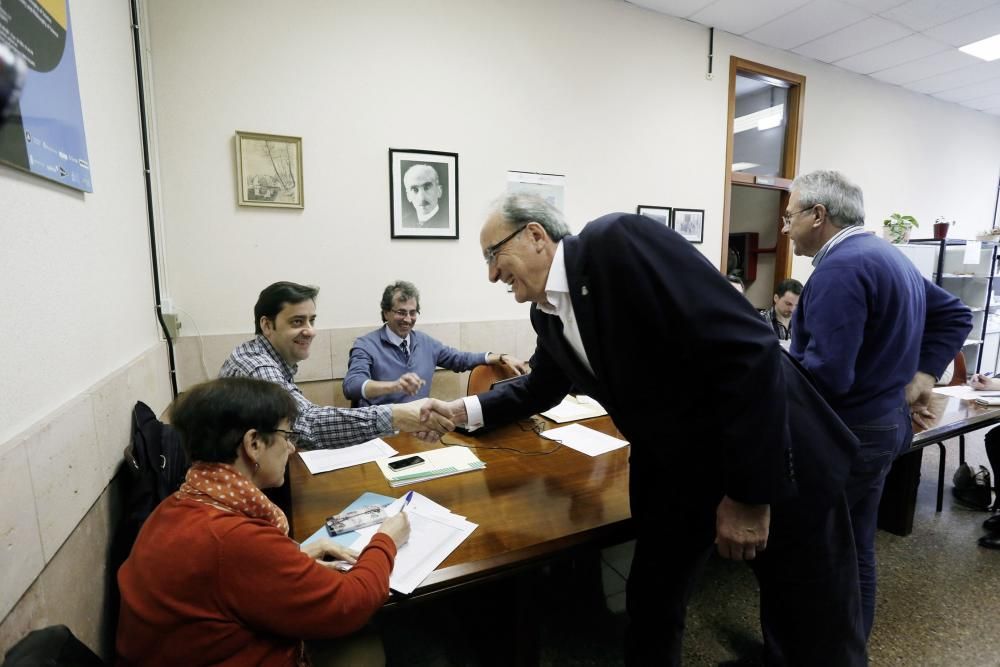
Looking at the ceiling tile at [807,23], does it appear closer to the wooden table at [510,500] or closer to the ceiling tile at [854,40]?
the ceiling tile at [854,40]

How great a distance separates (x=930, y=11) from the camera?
3607 millimetres

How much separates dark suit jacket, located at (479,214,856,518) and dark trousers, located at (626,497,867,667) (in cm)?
7

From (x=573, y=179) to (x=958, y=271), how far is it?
15.8ft

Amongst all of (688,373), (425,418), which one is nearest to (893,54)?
(688,373)

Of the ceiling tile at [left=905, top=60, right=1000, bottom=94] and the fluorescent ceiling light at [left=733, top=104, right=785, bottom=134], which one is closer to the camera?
the fluorescent ceiling light at [left=733, top=104, right=785, bottom=134]

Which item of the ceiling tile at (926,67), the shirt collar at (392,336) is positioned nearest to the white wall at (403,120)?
the shirt collar at (392,336)

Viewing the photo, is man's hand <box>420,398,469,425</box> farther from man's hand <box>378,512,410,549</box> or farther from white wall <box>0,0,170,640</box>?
white wall <box>0,0,170,640</box>

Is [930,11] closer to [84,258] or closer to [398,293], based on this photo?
[398,293]

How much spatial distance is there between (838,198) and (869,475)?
952 mm

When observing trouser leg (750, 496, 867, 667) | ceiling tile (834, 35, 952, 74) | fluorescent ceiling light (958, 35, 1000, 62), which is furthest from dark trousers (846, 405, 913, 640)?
fluorescent ceiling light (958, 35, 1000, 62)

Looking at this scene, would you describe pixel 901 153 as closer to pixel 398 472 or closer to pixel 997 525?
pixel 997 525

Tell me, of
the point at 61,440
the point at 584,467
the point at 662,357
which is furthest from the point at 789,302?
the point at 61,440

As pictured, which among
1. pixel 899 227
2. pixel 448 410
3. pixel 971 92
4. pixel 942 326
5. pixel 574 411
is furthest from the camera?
pixel 971 92

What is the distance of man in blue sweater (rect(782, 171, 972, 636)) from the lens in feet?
4.83
